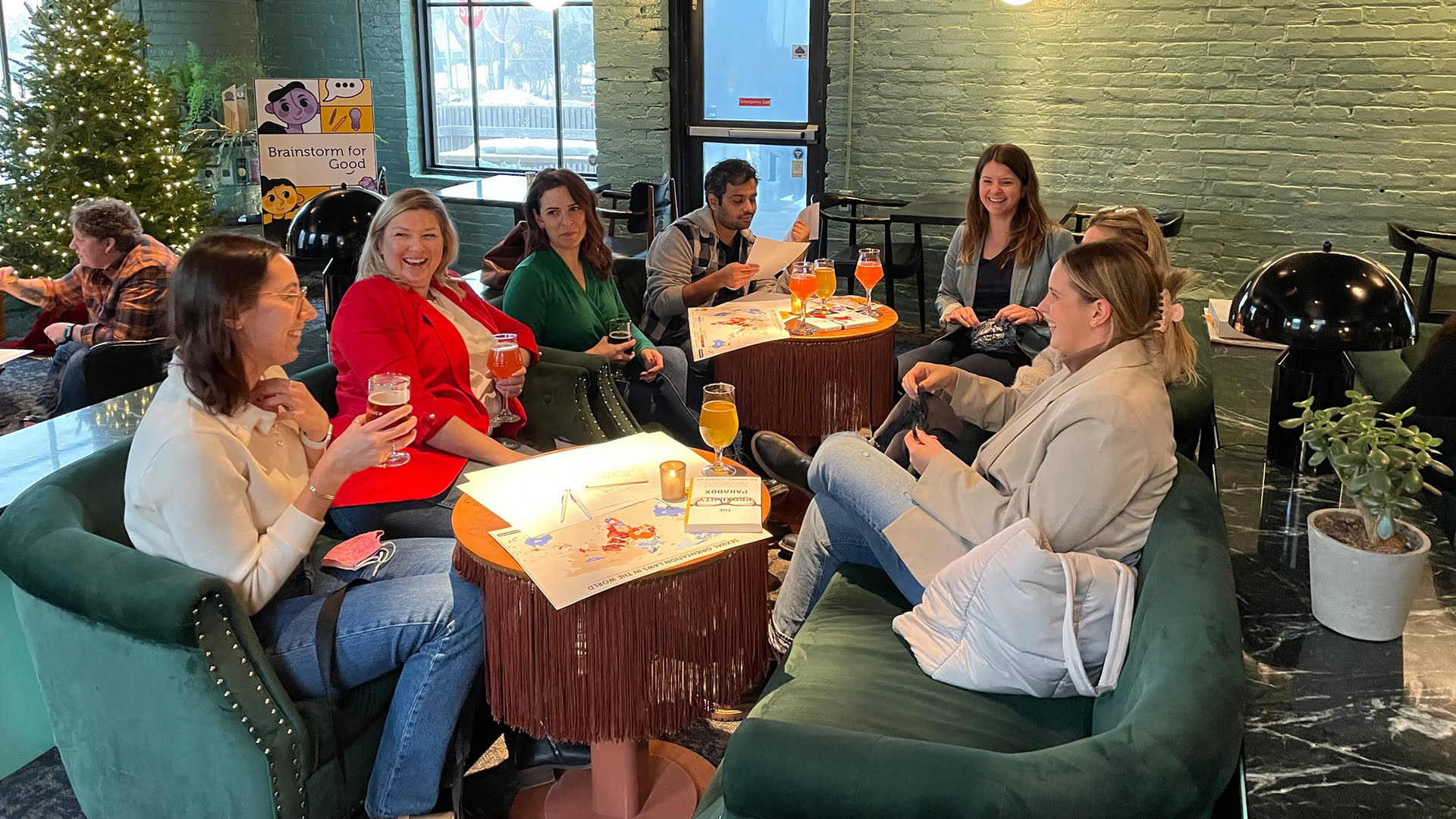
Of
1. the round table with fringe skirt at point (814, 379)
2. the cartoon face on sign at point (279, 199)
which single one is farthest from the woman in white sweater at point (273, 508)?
the cartoon face on sign at point (279, 199)

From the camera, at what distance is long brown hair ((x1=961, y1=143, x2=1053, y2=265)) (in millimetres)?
4148

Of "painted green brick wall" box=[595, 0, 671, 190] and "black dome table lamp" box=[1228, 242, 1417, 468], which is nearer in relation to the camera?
"black dome table lamp" box=[1228, 242, 1417, 468]

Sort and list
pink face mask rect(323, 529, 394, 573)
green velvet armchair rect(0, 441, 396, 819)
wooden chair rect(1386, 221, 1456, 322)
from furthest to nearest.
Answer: wooden chair rect(1386, 221, 1456, 322) < pink face mask rect(323, 529, 394, 573) < green velvet armchair rect(0, 441, 396, 819)

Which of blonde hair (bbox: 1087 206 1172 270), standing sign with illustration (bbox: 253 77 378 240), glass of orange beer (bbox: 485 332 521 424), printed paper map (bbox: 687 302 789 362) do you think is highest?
standing sign with illustration (bbox: 253 77 378 240)

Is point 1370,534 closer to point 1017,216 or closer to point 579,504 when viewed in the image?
point 579,504

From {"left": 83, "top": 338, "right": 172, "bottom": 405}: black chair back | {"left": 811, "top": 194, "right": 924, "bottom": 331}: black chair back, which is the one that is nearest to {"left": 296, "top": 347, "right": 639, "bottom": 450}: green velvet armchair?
{"left": 83, "top": 338, "right": 172, "bottom": 405}: black chair back

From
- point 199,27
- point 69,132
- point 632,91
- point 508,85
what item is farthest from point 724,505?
point 199,27

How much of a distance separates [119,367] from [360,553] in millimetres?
2221

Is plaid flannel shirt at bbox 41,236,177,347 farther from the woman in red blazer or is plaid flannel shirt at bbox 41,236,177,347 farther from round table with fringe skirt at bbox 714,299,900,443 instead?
round table with fringe skirt at bbox 714,299,900,443

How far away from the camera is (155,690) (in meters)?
2.08

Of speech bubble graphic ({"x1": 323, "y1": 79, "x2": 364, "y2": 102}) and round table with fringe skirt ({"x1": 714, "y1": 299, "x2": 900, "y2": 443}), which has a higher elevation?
speech bubble graphic ({"x1": 323, "y1": 79, "x2": 364, "y2": 102})

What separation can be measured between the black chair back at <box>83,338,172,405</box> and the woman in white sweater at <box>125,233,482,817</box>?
6.76 feet

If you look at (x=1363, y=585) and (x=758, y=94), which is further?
(x=758, y=94)

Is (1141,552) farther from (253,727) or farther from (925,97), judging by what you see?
(925,97)
